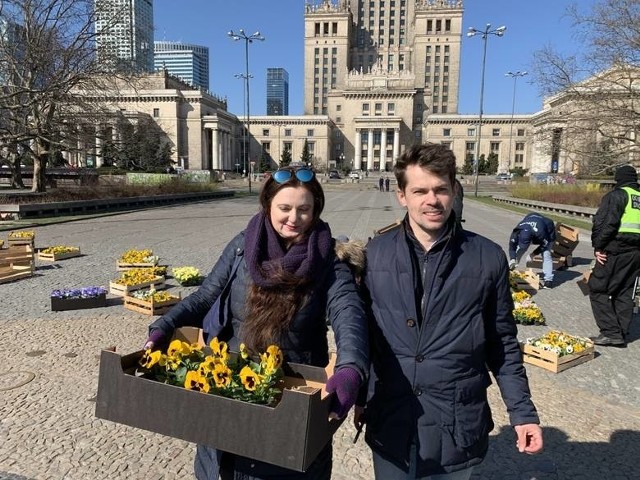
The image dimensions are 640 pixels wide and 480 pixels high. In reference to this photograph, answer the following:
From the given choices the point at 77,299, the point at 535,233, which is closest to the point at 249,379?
the point at 77,299

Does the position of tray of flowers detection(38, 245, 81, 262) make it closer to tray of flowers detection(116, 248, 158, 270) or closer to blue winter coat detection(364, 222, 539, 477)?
tray of flowers detection(116, 248, 158, 270)

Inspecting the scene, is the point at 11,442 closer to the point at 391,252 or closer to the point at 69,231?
the point at 391,252

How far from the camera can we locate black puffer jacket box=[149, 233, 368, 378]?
1.87m

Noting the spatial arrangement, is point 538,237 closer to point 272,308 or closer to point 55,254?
point 272,308

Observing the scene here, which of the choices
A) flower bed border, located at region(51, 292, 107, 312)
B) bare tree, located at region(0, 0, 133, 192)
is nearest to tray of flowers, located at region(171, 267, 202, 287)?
flower bed border, located at region(51, 292, 107, 312)

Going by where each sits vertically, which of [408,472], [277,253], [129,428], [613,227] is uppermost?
[277,253]

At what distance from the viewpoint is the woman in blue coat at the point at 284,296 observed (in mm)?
1933

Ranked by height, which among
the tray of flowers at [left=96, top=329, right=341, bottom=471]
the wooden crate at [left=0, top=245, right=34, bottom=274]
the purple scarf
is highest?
the purple scarf

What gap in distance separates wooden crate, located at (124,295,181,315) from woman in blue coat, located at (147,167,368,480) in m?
5.27

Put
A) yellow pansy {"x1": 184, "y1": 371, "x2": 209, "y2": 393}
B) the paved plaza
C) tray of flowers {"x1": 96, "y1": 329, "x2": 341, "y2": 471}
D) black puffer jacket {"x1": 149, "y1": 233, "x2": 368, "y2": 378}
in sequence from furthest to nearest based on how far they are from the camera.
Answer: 1. the paved plaza
2. black puffer jacket {"x1": 149, "y1": 233, "x2": 368, "y2": 378}
3. yellow pansy {"x1": 184, "y1": 371, "x2": 209, "y2": 393}
4. tray of flowers {"x1": 96, "y1": 329, "x2": 341, "y2": 471}

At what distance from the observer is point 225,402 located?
1525 mm

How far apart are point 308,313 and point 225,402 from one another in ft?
1.91

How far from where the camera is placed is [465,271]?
2031 mm

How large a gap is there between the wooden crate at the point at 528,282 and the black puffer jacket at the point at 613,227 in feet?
9.89
